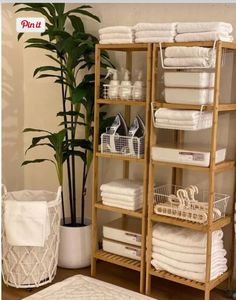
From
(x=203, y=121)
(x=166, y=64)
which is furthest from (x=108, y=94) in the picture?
(x=203, y=121)

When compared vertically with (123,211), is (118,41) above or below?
above

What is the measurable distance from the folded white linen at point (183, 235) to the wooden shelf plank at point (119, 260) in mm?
231

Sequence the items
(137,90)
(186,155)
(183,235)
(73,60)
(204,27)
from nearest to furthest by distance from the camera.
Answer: (204,27) → (186,155) → (183,235) → (137,90) → (73,60)

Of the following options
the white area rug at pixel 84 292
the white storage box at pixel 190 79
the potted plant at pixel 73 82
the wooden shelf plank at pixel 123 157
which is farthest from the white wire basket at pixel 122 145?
the white area rug at pixel 84 292

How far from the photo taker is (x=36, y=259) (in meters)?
2.59

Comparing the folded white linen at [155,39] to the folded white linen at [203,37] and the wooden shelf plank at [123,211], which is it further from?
the wooden shelf plank at [123,211]

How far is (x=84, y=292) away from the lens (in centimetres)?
251

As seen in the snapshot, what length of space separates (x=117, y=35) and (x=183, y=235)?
3.86 feet

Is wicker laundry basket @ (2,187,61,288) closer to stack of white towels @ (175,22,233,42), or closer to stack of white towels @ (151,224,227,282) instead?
stack of white towels @ (151,224,227,282)

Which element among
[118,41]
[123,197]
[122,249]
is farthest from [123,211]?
[118,41]

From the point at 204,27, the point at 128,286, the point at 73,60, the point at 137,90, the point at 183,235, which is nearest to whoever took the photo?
the point at 204,27

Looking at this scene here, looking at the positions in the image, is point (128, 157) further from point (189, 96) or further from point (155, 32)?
point (155, 32)

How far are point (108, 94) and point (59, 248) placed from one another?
1.05m

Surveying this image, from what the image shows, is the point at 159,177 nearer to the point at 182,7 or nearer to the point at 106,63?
the point at 106,63
